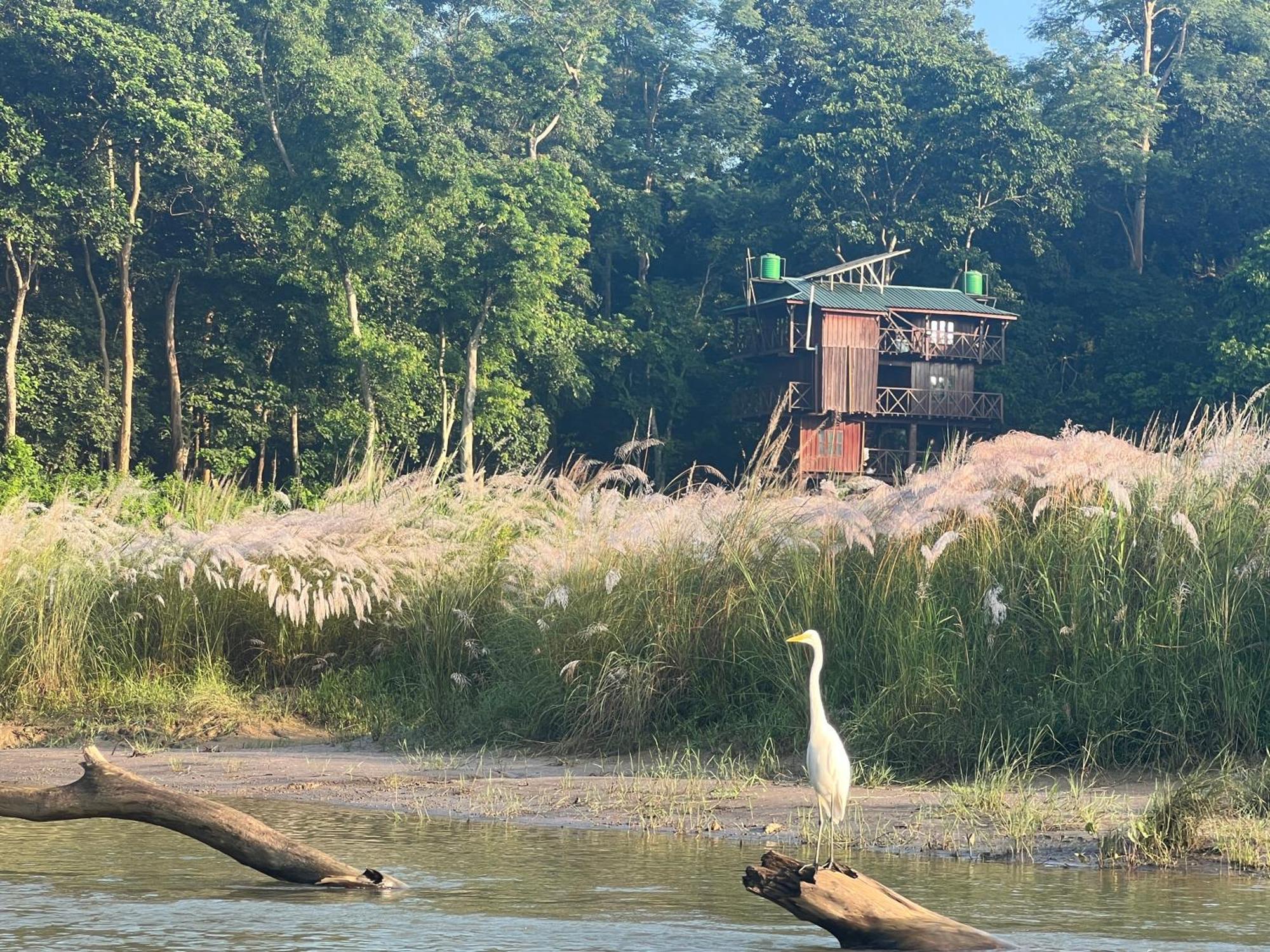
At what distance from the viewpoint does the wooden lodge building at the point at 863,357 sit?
5078 cm

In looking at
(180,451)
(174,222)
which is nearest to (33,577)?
(180,451)

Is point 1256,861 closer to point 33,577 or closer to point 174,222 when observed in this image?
point 33,577

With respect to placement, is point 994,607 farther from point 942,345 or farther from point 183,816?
point 942,345

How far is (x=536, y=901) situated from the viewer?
Answer: 7570mm

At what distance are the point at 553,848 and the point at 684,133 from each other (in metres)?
56.4

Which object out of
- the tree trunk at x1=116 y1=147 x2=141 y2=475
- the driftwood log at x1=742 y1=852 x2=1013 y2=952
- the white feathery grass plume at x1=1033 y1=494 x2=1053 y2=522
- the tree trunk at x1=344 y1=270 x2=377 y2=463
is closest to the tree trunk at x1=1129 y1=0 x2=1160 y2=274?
the tree trunk at x1=344 y1=270 x2=377 y2=463

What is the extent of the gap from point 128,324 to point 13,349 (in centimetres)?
280

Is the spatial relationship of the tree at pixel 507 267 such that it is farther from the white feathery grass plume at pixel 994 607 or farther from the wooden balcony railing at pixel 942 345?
the white feathery grass plume at pixel 994 607

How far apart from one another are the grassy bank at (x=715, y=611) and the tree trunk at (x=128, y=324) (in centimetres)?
2774

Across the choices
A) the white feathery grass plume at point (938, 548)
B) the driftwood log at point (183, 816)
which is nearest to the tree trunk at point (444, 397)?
the white feathery grass plume at point (938, 548)

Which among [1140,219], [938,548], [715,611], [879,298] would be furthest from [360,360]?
[938,548]

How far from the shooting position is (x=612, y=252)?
189 ft

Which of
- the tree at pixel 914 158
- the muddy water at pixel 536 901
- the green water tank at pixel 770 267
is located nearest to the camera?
the muddy water at pixel 536 901

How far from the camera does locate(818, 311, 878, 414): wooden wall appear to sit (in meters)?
50.7
